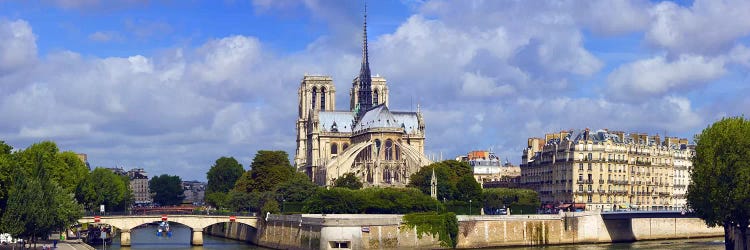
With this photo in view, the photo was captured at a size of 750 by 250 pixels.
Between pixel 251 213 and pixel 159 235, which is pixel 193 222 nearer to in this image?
pixel 251 213

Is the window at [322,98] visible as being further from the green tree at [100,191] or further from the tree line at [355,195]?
the green tree at [100,191]

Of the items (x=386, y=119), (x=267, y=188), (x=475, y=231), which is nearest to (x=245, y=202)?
(x=267, y=188)

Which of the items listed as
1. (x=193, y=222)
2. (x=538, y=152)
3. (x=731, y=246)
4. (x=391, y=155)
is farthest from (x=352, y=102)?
(x=731, y=246)

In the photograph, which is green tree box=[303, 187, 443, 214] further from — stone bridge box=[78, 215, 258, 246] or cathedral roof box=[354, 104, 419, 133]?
cathedral roof box=[354, 104, 419, 133]

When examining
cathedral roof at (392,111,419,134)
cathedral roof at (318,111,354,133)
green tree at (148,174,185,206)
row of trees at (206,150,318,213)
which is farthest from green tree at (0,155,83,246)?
green tree at (148,174,185,206)

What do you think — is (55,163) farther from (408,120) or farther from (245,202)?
(408,120)

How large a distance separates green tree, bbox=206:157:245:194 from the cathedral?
947cm

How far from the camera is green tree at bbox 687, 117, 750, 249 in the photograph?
70812mm

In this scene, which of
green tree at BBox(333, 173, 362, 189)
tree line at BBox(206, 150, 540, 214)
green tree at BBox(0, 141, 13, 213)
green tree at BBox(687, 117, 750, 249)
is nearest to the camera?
green tree at BBox(0, 141, 13, 213)

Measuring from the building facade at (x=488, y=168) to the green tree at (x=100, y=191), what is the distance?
157 feet

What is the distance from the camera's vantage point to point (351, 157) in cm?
13650

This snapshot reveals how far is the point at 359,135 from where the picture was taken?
147875mm

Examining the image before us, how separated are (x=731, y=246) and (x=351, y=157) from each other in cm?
6629

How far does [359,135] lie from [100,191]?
4231 centimetres
